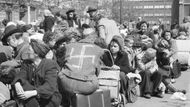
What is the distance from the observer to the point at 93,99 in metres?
6.45

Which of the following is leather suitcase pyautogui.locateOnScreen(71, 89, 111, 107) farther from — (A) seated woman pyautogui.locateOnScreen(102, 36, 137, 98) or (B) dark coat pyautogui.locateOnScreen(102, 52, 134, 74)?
(B) dark coat pyautogui.locateOnScreen(102, 52, 134, 74)

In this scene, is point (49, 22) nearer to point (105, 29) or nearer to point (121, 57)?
point (105, 29)

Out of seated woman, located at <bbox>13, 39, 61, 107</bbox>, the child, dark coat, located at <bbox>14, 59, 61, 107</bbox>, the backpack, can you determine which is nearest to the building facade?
the child

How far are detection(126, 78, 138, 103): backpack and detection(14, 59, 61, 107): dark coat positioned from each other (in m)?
2.97

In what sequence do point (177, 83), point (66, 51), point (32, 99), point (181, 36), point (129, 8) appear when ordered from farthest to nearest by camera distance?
point (129, 8)
point (181, 36)
point (177, 83)
point (66, 51)
point (32, 99)

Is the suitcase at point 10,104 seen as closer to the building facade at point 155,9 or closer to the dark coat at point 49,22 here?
the dark coat at point 49,22

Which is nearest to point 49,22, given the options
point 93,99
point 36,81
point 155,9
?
point 93,99

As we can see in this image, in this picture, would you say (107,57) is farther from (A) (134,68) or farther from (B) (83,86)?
(A) (134,68)

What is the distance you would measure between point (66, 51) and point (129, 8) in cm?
5807

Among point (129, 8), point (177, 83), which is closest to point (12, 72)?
point (177, 83)

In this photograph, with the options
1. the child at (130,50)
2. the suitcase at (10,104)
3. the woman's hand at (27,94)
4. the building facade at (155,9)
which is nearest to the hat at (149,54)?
the child at (130,50)

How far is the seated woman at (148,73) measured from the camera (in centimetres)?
895

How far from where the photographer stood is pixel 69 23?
11.1 m

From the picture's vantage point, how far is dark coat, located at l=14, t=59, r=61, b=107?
18.1ft
